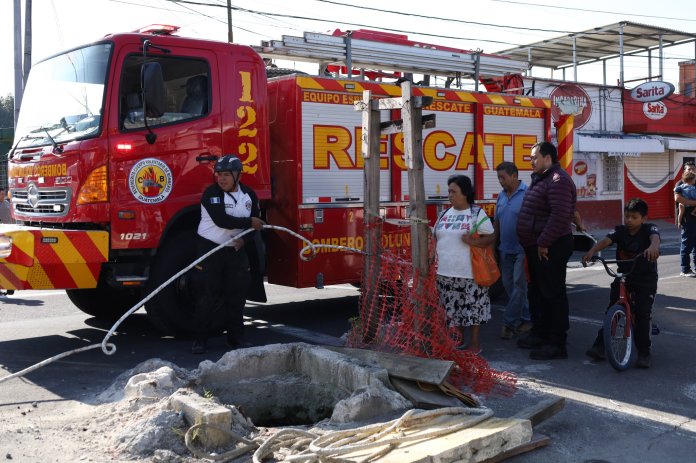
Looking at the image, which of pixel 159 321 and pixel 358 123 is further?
pixel 358 123

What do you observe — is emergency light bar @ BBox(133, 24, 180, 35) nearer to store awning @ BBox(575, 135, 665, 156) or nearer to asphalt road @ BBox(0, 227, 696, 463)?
asphalt road @ BBox(0, 227, 696, 463)

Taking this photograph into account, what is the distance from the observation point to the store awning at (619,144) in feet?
80.7

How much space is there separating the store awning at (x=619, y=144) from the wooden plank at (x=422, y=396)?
2083cm

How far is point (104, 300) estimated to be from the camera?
8664 millimetres

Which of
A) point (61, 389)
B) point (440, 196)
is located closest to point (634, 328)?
point (440, 196)

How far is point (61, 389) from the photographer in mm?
5820

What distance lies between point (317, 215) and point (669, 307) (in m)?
4.88

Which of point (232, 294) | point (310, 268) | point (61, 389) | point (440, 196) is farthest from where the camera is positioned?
point (440, 196)

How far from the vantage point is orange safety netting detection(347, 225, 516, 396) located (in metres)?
5.86

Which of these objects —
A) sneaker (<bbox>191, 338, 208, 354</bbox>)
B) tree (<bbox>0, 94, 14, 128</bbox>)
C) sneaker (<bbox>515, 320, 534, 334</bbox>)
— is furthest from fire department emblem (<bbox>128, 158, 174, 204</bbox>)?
tree (<bbox>0, 94, 14, 128</bbox>)

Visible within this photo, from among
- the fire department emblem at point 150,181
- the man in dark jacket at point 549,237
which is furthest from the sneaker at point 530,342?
the fire department emblem at point 150,181

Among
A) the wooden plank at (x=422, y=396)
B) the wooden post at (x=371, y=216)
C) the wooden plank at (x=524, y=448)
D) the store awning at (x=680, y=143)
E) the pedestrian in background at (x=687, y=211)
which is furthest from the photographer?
the store awning at (x=680, y=143)

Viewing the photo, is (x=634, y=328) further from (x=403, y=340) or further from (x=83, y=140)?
(x=83, y=140)

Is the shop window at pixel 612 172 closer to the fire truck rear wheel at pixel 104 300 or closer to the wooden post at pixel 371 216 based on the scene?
the fire truck rear wheel at pixel 104 300
